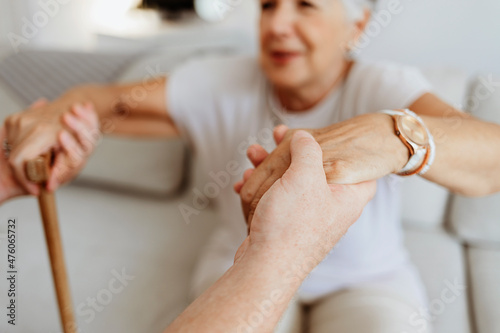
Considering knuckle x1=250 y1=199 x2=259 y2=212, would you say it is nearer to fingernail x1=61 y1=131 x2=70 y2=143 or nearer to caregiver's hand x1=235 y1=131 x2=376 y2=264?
caregiver's hand x1=235 y1=131 x2=376 y2=264

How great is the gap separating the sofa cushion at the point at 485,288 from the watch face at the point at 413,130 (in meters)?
0.57

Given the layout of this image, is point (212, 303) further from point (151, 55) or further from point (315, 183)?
point (151, 55)

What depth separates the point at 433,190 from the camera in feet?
4.02

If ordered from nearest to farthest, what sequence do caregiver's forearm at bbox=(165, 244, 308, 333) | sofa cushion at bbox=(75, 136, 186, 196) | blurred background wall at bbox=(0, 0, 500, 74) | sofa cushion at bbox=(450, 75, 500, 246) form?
caregiver's forearm at bbox=(165, 244, 308, 333), sofa cushion at bbox=(450, 75, 500, 246), blurred background wall at bbox=(0, 0, 500, 74), sofa cushion at bbox=(75, 136, 186, 196)

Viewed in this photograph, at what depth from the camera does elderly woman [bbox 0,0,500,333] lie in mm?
642

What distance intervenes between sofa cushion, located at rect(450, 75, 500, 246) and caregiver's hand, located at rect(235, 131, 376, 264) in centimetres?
79

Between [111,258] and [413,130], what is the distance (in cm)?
94

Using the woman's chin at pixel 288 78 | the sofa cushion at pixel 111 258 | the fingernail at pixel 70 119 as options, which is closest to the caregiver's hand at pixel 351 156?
the woman's chin at pixel 288 78

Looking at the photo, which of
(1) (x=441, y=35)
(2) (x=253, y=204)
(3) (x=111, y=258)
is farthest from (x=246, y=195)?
(1) (x=441, y=35)

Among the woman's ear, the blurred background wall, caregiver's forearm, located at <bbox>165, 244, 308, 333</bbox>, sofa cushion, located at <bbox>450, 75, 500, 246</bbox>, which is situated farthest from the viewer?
the blurred background wall

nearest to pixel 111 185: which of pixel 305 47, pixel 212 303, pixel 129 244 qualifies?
pixel 129 244

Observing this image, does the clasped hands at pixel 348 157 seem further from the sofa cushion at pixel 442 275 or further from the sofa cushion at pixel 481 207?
the sofa cushion at pixel 481 207

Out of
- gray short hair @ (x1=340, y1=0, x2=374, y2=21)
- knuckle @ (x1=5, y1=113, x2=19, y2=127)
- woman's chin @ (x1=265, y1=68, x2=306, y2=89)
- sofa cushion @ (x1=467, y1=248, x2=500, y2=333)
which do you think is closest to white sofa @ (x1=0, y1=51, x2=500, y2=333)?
sofa cushion @ (x1=467, y1=248, x2=500, y2=333)

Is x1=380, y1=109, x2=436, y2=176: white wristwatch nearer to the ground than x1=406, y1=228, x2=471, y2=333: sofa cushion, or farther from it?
farther from it
